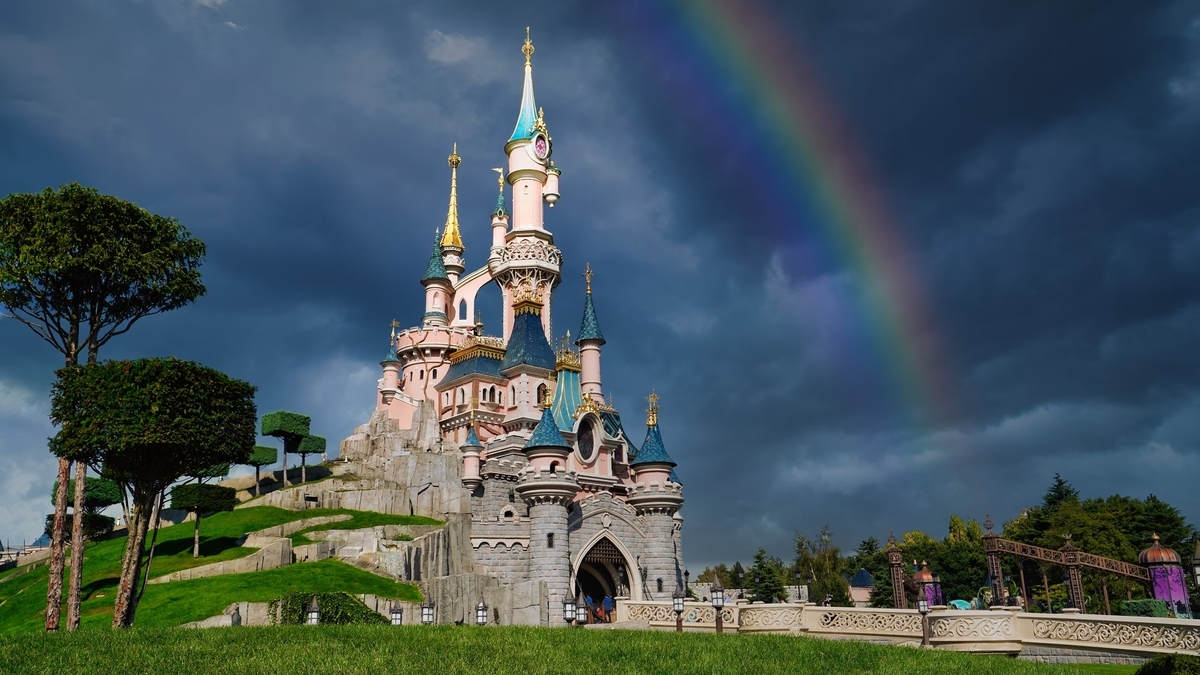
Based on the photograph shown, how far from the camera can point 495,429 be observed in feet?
181

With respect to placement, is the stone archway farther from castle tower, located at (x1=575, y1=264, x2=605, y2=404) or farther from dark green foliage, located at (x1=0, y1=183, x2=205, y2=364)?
dark green foliage, located at (x1=0, y1=183, x2=205, y2=364)

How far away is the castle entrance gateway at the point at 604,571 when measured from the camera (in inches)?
1859

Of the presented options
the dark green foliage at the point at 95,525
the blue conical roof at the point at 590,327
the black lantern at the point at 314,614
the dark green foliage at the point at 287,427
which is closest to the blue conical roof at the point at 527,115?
the blue conical roof at the point at 590,327

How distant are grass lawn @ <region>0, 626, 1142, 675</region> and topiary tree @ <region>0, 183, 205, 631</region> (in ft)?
37.7

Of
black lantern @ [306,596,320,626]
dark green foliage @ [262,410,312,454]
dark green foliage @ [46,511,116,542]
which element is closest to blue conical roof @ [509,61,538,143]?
dark green foliage @ [262,410,312,454]

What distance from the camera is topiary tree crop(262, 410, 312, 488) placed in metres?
62.4

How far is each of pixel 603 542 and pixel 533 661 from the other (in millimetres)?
32974

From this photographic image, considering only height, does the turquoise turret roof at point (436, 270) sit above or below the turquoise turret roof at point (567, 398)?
above

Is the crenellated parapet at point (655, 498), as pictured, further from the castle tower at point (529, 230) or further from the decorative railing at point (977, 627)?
the decorative railing at point (977, 627)

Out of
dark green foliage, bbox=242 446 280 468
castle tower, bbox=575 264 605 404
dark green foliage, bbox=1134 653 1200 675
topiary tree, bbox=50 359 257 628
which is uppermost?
castle tower, bbox=575 264 605 404

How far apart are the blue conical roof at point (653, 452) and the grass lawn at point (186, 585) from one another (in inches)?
622

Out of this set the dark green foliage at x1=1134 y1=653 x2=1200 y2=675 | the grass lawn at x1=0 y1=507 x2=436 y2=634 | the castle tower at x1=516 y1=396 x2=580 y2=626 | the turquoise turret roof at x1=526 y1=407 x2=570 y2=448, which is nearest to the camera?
the dark green foliage at x1=1134 y1=653 x2=1200 y2=675

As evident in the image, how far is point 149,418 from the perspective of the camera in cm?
2350

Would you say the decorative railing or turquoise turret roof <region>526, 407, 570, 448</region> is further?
turquoise turret roof <region>526, 407, 570, 448</region>
